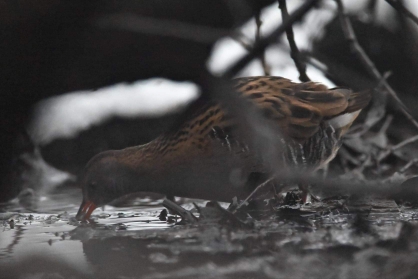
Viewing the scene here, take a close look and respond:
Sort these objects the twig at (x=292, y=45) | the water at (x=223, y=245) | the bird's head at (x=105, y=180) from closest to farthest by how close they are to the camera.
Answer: the water at (x=223, y=245) < the twig at (x=292, y=45) < the bird's head at (x=105, y=180)

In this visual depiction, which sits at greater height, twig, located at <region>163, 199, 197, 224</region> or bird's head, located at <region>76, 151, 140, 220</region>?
bird's head, located at <region>76, 151, 140, 220</region>

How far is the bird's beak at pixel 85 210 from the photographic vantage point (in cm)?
332

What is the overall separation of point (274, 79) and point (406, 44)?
1.78m

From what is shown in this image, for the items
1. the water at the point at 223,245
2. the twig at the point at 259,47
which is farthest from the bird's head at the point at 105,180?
the twig at the point at 259,47

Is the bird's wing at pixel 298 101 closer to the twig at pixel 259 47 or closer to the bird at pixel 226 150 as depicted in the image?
the bird at pixel 226 150

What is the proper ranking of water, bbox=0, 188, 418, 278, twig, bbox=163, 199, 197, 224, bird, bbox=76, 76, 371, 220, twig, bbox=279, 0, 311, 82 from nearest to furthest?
1. water, bbox=0, 188, 418, 278
2. twig, bbox=279, 0, 311, 82
3. twig, bbox=163, 199, 197, 224
4. bird, bbox=76, 76, 371, 220

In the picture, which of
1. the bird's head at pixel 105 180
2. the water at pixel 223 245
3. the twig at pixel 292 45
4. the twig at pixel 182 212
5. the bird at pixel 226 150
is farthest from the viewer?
the bird's head at pixel 105 180

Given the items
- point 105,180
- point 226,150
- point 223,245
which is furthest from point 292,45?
point 105,180

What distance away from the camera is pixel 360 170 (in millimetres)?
3699

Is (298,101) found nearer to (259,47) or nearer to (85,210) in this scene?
(85,210)

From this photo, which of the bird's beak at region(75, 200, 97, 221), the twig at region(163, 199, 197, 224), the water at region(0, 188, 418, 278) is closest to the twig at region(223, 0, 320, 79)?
the water at region(0, 188, 418, 278)

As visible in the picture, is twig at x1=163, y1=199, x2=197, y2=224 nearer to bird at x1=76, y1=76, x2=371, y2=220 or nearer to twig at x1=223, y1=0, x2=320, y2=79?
bird at x1=76, y1=76, x2=371, y2=220

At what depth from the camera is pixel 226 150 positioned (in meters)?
3.25

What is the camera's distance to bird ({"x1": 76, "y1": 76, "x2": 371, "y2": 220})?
326cm
